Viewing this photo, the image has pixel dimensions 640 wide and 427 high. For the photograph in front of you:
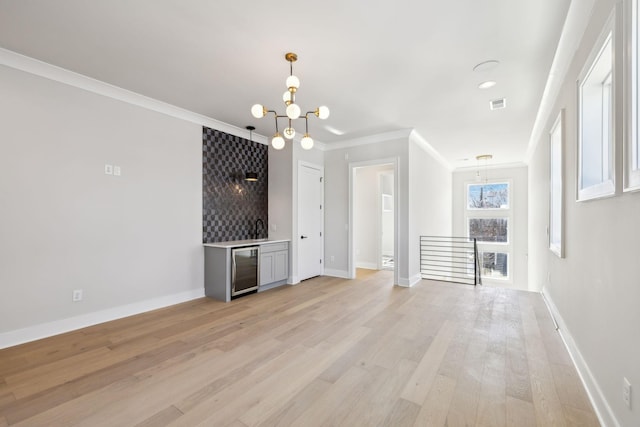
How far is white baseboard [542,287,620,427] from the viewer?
1.69 meters

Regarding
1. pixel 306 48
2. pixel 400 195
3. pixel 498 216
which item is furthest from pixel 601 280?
pixel 498 216

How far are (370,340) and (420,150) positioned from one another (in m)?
4.24

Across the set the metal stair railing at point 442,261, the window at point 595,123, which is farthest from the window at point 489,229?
the window at point 595,123

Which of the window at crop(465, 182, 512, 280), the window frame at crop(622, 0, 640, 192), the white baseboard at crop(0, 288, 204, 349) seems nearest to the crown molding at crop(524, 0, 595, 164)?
the window frame at crop(622, 0, 640, 192)

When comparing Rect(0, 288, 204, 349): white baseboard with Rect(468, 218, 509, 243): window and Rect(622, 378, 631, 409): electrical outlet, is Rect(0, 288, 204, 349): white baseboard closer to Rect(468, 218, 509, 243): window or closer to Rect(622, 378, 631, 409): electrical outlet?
Rect(622, 378, 631, 409): electrical outlet

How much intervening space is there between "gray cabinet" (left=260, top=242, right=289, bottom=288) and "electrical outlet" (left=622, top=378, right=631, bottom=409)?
4207mm

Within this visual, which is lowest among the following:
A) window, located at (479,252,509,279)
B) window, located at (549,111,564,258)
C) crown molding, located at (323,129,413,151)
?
window, located at (479,252,509,279)

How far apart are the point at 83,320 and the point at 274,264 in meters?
2.64

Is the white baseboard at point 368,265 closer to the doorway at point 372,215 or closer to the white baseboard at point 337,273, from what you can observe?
the doorway at point 372,215

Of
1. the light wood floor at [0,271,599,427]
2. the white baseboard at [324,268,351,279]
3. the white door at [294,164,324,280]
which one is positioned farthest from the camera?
the white baseboard at [324,268,351,279]

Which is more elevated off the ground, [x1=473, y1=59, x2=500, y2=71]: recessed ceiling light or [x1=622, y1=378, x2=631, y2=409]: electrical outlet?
[x1=473, y1=59, x2=500, y2=71]: recessed ceiling light

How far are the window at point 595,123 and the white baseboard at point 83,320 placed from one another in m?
4.74

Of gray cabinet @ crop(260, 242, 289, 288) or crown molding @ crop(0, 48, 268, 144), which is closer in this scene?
crown molding @ crop(0, 48, 268, 144)

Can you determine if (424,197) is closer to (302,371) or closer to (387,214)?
(387,214)
